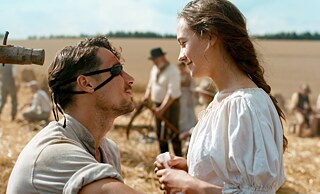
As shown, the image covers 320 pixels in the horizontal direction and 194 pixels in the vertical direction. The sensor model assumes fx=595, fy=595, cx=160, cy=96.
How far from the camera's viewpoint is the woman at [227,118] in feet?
7.56

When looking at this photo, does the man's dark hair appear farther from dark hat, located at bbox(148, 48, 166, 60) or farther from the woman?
dark hat, located at bbox(148, 48, 166, 60)

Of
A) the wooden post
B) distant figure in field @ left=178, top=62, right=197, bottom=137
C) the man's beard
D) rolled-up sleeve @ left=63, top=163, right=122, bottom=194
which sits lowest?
distant figure in field @ left=178, top=62, right=197, bottom=137

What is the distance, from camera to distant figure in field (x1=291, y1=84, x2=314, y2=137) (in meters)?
14.6

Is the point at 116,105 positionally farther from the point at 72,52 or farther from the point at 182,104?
the point at 182,104

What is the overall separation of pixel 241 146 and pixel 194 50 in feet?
1.59

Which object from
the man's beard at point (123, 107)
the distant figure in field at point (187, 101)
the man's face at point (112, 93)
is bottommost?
the distant figure in field at point (187, 101)

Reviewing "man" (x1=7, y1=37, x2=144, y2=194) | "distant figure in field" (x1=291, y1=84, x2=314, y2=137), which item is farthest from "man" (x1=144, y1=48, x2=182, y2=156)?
"man" (x1=7, y1=37, x2=144, y2=194)

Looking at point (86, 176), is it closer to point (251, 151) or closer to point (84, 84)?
point (84, 84)

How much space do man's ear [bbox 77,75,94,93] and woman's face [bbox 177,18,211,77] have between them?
16.4 inches

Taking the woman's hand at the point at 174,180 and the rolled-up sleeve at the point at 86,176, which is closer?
the rolled-up sleeve at the point at 86,176

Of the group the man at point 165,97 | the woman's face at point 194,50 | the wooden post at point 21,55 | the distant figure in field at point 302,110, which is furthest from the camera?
the distant figure in field at point 302,110

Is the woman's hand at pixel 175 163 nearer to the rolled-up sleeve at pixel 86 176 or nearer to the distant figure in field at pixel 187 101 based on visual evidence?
the rolled-up sleeve at pixel 86 176

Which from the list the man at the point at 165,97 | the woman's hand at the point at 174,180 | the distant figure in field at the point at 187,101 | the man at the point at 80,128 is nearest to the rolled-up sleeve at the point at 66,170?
the man at the point at 80,128

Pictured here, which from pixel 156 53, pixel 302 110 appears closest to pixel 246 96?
pixel 156 53
